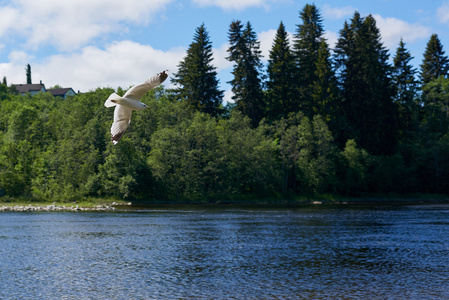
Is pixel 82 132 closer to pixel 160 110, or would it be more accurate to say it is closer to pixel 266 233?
pixel 160 110

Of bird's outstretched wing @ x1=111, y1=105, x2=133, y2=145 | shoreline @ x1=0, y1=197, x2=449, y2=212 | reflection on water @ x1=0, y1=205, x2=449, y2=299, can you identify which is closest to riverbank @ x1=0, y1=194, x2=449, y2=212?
shoreline @ x1=0, y1=197, x2=449, y2=212

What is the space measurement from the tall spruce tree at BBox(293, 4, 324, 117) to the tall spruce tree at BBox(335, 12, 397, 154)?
A: 5.89m

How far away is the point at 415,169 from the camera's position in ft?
284

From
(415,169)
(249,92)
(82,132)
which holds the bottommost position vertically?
(415,169)

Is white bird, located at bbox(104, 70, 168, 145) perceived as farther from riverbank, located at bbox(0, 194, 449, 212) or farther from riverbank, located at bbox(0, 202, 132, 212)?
riverbank, located at bbox(0, 202, 132, 212)

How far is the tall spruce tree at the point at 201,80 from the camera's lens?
92062mm

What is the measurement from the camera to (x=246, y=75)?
91125 mm

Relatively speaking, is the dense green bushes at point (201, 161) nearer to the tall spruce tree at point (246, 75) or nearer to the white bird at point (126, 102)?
the tall spruce tree at point (246, 75)

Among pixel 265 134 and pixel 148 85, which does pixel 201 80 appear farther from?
pixel 148 85

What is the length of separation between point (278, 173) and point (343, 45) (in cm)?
3260

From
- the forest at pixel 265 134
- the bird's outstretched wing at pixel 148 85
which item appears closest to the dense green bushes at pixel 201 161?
the forest at pixel 265 134

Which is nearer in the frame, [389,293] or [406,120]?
[389,293]

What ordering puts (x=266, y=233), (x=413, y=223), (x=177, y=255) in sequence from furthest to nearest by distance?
1. (x=413, y=223)
2. (x=266, y=233)
3. (x=177, y=255)

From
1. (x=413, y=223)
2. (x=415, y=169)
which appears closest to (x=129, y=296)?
(x=413, y=223)
